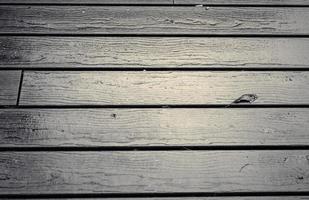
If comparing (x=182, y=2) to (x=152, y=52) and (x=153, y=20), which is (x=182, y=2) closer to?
(x=153, y=20)

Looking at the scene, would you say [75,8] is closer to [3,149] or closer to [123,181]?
[3,149]

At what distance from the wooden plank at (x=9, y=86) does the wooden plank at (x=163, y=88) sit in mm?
27

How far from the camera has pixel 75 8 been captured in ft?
4.33

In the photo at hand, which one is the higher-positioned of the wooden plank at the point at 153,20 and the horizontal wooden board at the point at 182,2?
the horizontal wooden board at the point at 182,2

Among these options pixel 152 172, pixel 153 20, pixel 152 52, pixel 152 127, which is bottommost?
pixel 152 172

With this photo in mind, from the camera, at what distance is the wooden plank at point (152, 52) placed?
118 centimetres

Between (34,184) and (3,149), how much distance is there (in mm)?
149

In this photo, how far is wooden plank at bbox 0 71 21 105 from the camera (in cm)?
109

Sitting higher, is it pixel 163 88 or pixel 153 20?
pixel 153 20

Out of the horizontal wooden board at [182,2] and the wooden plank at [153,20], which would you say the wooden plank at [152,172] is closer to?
the wooden plank at [153,20]

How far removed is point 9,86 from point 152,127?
0.48m

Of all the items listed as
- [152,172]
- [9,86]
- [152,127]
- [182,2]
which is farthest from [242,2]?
[9,86]

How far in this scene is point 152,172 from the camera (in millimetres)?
985

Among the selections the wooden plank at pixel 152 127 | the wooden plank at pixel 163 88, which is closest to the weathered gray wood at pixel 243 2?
the wooden plank at pixel 163 88
